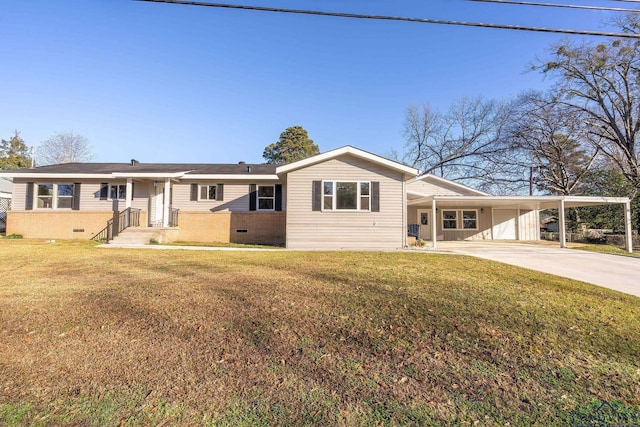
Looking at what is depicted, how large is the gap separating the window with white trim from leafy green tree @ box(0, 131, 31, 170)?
115 feet

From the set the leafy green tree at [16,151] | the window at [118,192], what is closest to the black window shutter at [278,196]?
the window at [118,192]

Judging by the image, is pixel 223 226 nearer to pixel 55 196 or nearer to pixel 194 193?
pixel 194 193

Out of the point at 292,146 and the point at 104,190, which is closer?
the point at 104,190

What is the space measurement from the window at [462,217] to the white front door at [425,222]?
40.2 inches

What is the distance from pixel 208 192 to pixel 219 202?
0.85 m

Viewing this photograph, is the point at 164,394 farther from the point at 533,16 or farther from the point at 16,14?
the point at 16,14

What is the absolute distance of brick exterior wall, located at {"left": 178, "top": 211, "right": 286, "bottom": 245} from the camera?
1566 centimetres

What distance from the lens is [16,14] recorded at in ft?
22.1

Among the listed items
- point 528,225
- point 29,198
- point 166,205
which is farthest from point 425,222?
point 29,198

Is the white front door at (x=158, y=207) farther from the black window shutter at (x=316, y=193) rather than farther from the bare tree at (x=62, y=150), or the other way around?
the bare tree at (x=62, y=150)

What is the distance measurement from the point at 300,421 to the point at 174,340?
1.94 meters

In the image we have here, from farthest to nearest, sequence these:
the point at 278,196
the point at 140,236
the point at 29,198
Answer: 1. the point at 278,196
2. the point at 29,198
3. the point at 140,236

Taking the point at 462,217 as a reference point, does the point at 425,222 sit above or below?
below

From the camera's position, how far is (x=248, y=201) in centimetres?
1648
